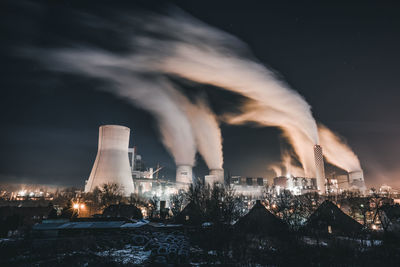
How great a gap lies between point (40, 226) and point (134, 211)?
16.0 metres

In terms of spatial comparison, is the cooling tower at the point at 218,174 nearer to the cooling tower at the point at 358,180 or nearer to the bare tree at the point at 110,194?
the bare tree at the point at 110,194

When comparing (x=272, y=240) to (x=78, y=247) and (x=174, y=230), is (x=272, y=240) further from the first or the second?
(x=78, y=247)

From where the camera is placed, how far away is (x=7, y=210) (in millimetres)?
45250

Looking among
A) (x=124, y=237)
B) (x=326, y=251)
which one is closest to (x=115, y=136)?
(x=124, y=237)

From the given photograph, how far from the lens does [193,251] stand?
1816 cm

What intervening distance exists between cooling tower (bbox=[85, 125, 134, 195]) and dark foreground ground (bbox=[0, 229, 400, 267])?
28997 mm

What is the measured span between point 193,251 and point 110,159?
39120mm

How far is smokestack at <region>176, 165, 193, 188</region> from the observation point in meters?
119

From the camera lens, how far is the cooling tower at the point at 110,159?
52.2m

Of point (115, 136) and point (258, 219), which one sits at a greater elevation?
point (115, 136)

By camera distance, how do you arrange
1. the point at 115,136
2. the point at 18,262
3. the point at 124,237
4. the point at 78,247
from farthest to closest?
the point at 115,136, the point at 124,237, the point at 78,247, the point at 18,262

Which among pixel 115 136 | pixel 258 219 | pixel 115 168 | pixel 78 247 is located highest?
pixel 115 136

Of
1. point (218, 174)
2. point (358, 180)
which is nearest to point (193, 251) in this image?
point (218, 174)

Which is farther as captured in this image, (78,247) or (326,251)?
(78,247)
